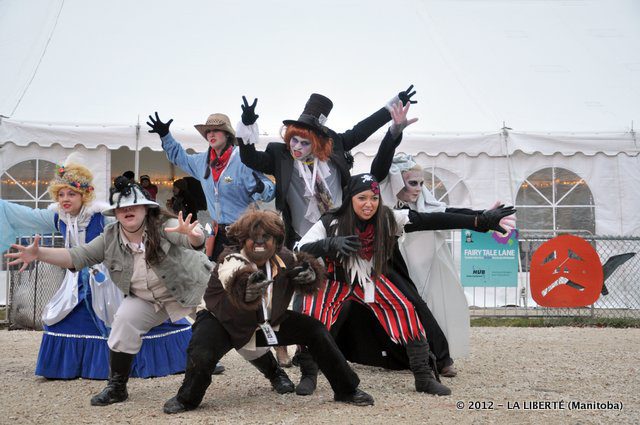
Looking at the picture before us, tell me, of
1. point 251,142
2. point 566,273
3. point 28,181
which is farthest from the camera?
point 28,181

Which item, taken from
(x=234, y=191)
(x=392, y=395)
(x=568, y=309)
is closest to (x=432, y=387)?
(x=392, y=395)

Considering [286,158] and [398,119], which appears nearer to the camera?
[398,119]

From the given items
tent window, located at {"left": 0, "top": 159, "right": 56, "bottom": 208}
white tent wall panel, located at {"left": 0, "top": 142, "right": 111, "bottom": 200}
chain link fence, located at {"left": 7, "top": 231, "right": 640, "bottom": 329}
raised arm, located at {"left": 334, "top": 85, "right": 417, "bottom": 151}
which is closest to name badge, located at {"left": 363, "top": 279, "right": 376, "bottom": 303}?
raised arm, located at {"left": 334, "top": 85, "right": 417, "bottom": 151}

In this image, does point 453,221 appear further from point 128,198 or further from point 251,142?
point 128,198

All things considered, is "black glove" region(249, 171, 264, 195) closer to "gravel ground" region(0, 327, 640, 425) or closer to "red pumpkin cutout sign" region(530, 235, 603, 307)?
"gravel ground" region(0, 327, 640, 425)

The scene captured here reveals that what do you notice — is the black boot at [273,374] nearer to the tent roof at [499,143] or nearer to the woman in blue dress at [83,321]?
the woman in blue dress at [83,321]

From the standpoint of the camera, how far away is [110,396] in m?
4.20

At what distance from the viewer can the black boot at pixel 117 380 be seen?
4.20 m

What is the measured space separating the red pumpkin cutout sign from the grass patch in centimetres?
17

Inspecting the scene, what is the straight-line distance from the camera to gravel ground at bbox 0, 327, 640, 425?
3756mm

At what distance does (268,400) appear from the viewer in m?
4.18

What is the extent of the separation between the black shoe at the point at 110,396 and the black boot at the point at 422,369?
1.61 meters

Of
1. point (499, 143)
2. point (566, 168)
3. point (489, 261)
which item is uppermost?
point (499, 143)

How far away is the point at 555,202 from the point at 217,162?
5217mm
